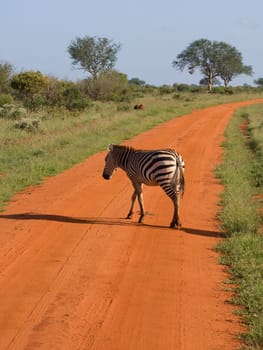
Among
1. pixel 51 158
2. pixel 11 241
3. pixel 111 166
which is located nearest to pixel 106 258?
pixel 11 241

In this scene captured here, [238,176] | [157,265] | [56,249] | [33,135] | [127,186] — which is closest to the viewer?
[157,265]

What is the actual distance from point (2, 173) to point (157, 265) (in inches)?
365

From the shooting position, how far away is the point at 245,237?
9102 mm

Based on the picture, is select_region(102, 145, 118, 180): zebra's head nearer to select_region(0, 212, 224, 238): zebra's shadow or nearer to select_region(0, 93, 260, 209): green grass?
select_region(0, 212, 224, 238): zebra's shadow

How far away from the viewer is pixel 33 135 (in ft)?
80.3

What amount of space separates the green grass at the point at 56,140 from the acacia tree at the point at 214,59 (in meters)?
58.4

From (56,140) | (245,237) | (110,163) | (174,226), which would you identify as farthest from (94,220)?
(56,140)

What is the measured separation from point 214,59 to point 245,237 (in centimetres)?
8623

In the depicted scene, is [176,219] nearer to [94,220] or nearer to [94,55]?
[94,220]

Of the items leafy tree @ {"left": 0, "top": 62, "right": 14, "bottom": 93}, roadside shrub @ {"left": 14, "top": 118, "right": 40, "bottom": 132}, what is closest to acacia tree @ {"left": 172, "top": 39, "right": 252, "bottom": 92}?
leafy tree @ {"left": 0, "top": 62, "right": 14, "bottom": 93}


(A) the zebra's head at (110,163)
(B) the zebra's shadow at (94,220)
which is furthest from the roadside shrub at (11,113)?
(B) the zebra's shadow at (94,220)

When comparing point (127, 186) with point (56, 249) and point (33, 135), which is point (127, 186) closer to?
point (56, 249)

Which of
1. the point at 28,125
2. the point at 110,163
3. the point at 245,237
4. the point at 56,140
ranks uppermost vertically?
the point at 110,163

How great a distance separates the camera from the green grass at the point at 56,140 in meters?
15.8
